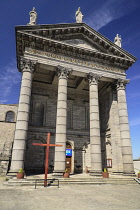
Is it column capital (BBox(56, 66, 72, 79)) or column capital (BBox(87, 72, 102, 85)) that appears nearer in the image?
column capital (BBox(56, 66, 72, 79))

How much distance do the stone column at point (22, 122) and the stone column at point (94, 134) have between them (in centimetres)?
692

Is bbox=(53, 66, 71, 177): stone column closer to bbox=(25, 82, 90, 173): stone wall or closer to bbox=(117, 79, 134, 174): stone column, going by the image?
bbox=(25, 82, 90, 173): stone wall

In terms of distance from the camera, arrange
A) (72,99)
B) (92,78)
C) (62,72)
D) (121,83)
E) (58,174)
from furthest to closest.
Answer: (72,99) < (121,83) < (92,78) < (62,72) < (58,174)

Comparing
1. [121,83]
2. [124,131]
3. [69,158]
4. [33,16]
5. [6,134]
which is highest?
[33,16]

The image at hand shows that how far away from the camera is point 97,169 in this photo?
16.5 metres

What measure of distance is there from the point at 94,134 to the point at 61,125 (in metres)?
3.76

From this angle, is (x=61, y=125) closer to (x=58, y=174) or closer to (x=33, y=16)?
(x=58, y=174)

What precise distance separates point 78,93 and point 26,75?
1071 centimetres

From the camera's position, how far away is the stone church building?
55.2 ft

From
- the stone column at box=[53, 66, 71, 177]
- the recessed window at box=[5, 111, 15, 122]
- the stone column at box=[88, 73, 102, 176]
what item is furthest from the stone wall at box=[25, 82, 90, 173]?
the recessed window at box=[5, 111, 15, 122]

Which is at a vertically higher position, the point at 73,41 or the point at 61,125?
the point at 73,41

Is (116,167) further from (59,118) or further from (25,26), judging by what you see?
(25,26)

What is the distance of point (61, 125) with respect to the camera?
16.8 m

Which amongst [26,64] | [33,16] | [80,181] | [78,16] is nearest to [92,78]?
[26,64]
